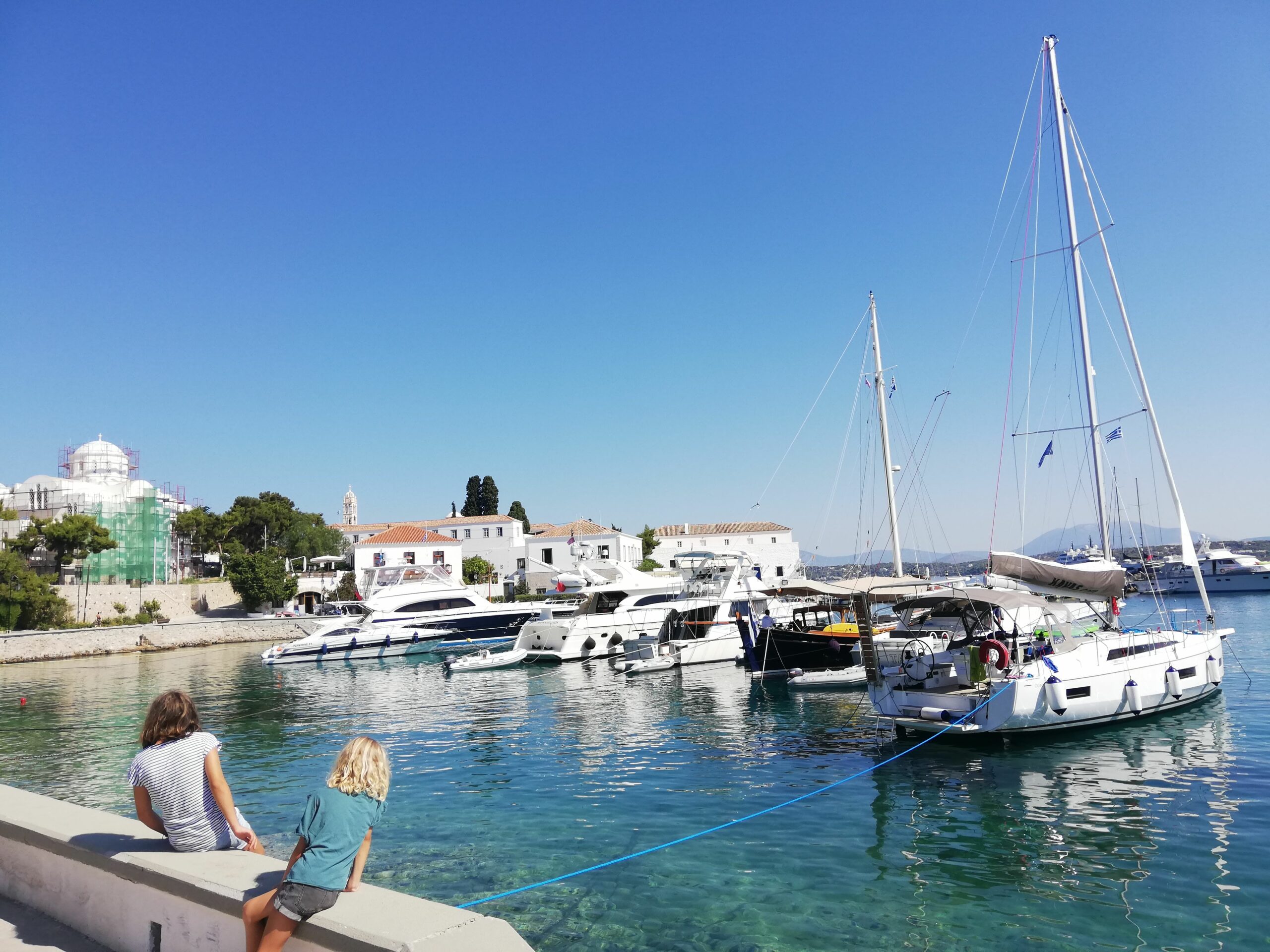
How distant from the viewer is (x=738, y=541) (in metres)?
98.4

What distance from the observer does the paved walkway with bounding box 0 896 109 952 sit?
476 centimetres

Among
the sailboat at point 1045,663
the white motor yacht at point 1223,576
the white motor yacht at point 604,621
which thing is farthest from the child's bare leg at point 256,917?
the white motor yacht at point 1223,576

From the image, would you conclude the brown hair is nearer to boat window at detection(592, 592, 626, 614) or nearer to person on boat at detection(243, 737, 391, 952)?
person on boat at detection(243, 737, 391, 952)

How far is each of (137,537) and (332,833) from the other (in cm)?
7313

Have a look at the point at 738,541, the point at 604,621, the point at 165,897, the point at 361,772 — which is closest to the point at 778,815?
the point at 361,772

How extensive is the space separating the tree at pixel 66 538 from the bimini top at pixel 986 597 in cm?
5690

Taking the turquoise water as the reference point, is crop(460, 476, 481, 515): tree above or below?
above

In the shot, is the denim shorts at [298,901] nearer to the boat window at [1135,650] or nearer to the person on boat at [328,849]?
the person on boat at [328,849]

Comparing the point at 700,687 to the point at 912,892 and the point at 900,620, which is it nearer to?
the point at 900,620

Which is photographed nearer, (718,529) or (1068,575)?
(1068,575)

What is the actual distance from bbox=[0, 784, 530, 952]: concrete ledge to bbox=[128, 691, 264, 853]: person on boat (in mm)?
165

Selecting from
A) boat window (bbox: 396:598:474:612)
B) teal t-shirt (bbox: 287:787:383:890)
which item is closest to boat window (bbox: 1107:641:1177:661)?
teal t-shirt (bbox: 287:787:383:890)

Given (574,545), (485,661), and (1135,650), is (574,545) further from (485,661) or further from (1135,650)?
(1135,650)

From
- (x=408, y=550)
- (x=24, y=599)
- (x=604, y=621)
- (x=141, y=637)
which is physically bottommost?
(x=141, y=637)
